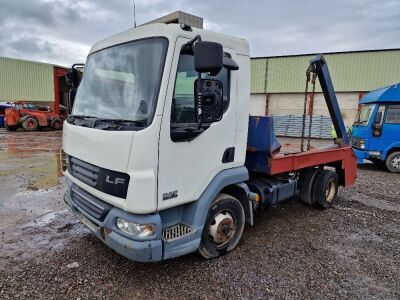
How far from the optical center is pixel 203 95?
8.78 feet

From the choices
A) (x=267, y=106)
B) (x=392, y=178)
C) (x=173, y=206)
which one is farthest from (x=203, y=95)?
(x=267, y=106)

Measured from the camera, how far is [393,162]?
29.3 feet

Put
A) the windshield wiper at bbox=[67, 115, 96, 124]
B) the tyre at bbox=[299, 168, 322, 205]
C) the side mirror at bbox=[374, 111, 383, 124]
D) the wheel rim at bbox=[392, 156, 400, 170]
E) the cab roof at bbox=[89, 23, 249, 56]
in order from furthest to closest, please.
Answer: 1. the wheel rim at bbox=[392, 156, 400, 170]
2. the side mirror at bbox=[374, 111, 383, 124]
3. the tyre at bbox=[299, 168, 322, 205]
4. the windshield wiper at bbox=[67, 115, 96, 124]
5. the cab roof at bbox=[89, 23, 249, 56]

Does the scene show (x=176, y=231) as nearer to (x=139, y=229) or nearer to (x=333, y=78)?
(x=139, y=229)

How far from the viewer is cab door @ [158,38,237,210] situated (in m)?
2.63

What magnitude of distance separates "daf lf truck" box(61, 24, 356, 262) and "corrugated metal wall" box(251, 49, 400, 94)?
14.0 metres

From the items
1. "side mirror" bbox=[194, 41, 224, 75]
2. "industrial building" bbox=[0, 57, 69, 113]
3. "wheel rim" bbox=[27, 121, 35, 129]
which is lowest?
"wheel rim" bbox=[27, 121, 35, 129]

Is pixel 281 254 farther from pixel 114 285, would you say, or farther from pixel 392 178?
pixel 392 178

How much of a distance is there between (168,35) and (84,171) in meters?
1.61

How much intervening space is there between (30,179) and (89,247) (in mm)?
4595

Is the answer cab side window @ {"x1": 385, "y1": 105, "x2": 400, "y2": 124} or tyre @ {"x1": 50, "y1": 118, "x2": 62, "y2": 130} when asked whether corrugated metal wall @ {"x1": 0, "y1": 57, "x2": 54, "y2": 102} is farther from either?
cab side window @ {"x1": 385, "y1": 105, "x2": 400, "y2": 124}

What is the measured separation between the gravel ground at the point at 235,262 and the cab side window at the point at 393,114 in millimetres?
4492

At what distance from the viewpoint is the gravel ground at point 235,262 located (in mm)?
2914

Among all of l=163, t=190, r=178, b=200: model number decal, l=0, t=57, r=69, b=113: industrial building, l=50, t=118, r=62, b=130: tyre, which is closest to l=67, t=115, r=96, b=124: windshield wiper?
l=163, t=190, r=178, b=200: model number decal
